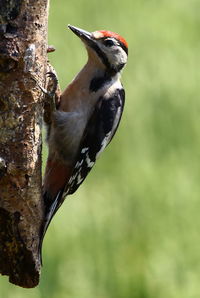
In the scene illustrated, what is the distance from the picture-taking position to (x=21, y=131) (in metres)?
4.72

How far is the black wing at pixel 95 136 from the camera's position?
18.3ft

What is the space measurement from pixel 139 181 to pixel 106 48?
200 centimetres

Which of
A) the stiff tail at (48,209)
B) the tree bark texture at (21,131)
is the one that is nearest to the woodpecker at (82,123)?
the stiff tail at (48,209)

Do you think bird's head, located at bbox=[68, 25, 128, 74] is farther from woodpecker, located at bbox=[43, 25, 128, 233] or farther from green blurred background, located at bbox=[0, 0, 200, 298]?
green blurred background, located at bbox=[0, 0, 200, 298]

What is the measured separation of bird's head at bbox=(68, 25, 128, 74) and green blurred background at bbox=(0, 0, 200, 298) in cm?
156

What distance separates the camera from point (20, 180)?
4766 mm

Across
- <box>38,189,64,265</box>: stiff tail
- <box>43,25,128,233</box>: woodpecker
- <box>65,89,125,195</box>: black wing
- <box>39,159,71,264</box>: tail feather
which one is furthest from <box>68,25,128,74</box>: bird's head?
<box>38,189,64,265</box>: stiff tail

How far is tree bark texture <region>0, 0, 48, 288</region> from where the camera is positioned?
463 centimetres

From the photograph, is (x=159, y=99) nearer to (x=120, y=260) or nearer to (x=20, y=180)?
(x=120, y=260)

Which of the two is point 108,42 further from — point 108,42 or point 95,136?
point 95,136

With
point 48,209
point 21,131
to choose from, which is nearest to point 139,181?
point 48,209

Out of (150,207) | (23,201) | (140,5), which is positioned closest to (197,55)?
(140,5)

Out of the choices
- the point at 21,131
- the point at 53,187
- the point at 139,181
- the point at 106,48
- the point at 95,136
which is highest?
the point at 21,131

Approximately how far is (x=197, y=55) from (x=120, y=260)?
8.63 ft
